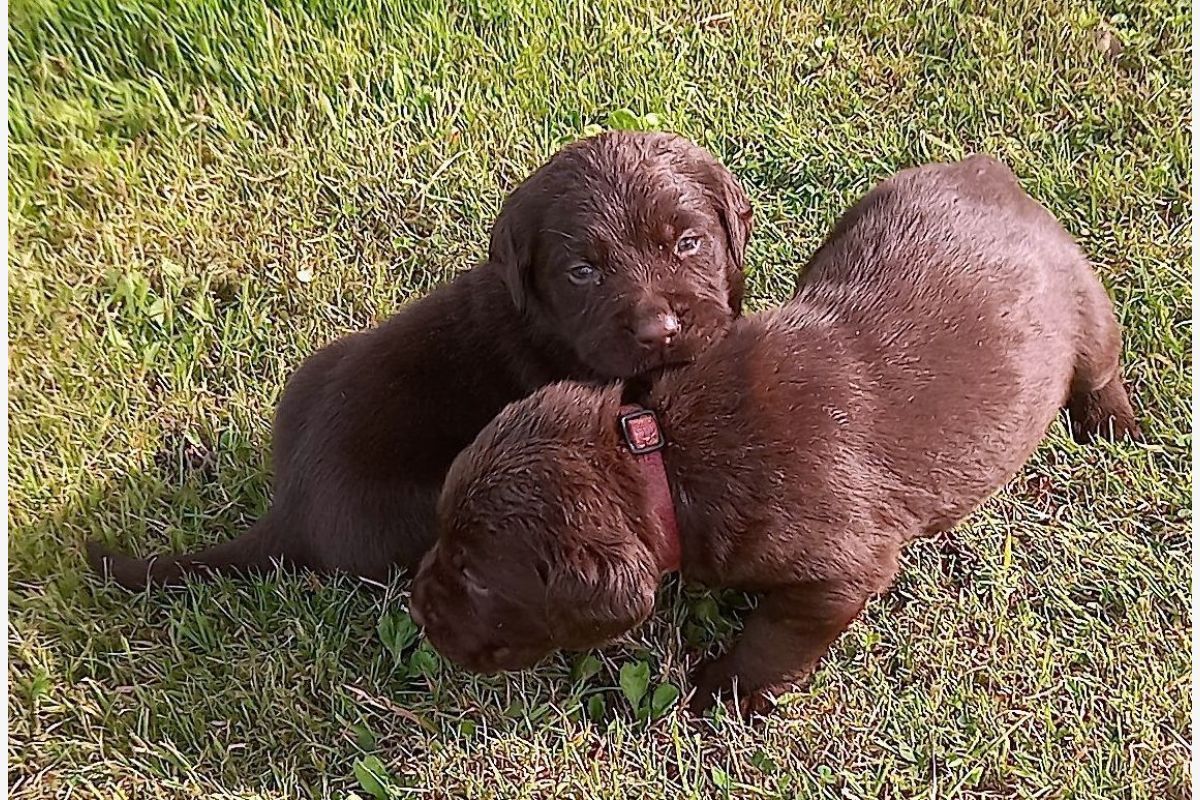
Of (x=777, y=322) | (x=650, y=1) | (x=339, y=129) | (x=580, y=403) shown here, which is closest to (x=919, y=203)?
(x=777, y=322)

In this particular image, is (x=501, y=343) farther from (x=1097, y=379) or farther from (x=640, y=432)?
(x=1097, y=379)

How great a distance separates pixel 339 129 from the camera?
4746mm

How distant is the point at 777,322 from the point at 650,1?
247cm

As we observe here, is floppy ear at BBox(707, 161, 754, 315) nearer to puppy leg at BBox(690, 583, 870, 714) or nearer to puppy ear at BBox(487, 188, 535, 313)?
puppy ear at BBox(487, 188, 535, 313)

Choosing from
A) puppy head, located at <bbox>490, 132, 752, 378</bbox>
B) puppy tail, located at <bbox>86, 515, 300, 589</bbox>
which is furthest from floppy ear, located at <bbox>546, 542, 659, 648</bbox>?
puppy tail, located at <bbox>86, 515, 300, 589</bbox>

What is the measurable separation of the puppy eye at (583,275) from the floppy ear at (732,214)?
416mm

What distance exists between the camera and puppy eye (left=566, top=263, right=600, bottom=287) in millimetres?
3191

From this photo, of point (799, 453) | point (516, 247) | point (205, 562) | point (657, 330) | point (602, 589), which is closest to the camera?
point (602, 589)

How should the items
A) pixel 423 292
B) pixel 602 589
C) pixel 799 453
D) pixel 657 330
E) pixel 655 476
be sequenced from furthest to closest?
pixel 423 292, pixel 657 330, pixel 799 453, pixel 655 476, pixel 602 589

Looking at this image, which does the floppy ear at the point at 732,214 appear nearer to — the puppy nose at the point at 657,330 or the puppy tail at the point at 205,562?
the puppy nose at the point at 657,330

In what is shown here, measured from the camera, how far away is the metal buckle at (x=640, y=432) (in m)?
2.78

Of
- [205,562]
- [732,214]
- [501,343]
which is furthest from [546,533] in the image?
[205,562]

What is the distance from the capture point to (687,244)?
10.6ft

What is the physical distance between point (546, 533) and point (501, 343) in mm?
976
